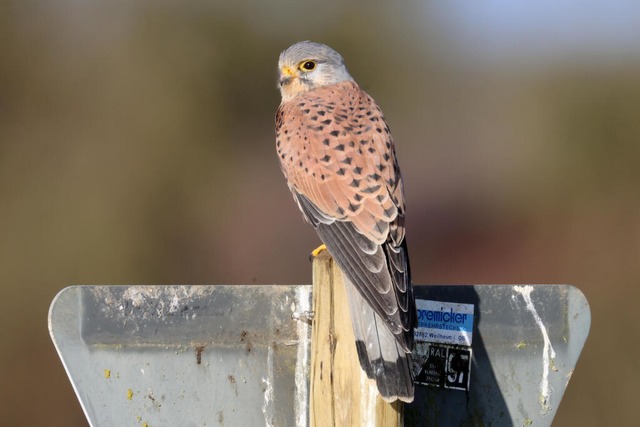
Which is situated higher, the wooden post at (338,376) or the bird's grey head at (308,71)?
the bird's grey head at (308,71)

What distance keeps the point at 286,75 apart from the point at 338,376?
1978 millimetres

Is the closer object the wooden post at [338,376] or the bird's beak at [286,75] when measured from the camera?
the wooden post at [338,376]

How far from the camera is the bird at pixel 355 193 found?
2488 millimetres

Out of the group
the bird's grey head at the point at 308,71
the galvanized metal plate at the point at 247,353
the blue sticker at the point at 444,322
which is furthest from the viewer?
the bird's grey head at the point at 308,71

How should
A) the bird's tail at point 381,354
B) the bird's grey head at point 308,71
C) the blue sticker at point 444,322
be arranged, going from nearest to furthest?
the bird's tail at point 381,354 < the blue sticker at point 444,322 < the bird's grey head at point 308,71

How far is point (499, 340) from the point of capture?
279 centimetres

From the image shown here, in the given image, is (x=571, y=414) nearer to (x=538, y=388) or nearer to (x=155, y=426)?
(x=538, y=388)

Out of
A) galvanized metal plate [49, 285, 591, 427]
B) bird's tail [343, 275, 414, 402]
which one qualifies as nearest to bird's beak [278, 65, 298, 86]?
galvanized metal plate [49, 285, 591, 427]

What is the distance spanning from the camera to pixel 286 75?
413cm

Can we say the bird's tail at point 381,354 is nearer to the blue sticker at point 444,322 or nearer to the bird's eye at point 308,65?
the blue sticker at point 444,322

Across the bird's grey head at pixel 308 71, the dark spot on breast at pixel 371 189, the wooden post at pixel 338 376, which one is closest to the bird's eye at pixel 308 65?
the bird's grey head at pixel 308 71

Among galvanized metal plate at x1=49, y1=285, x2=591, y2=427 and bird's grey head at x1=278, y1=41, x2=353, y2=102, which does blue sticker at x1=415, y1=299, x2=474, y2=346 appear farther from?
bird's grey head at x1=278, y1=41, x2=353, y2=102

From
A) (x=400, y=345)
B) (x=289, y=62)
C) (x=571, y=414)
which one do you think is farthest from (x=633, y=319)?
(x=400, y=345)

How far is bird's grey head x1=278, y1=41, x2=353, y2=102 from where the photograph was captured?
4.09 m
